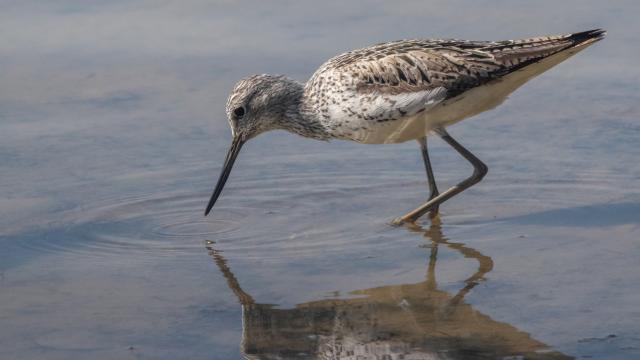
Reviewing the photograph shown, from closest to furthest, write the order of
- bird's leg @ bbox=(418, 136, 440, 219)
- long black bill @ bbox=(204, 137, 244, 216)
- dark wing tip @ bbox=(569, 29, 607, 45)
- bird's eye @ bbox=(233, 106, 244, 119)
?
dark wing tip @ bbox=(569, 29, 607, 45)
long black bill @ bbox=(204, 137, 244, 216)
bird's leg @ bbox=(418, 136, 440, 219)
bird's eye @ bbox=(233, 106, 244, 119)

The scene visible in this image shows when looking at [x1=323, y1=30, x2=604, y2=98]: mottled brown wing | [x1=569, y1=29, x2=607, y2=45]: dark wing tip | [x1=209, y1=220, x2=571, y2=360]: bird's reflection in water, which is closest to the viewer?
[x1=209, y1=220, x2=571, y2=360]: bird's reflection in water

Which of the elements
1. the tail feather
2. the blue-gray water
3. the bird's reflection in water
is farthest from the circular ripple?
the tail feather

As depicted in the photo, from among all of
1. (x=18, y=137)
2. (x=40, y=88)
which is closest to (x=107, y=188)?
(x=18, y=137)

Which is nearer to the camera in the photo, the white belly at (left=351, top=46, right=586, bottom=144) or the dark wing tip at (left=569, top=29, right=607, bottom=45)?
the dark wing tip at (left=569, top=29, right=607, bottom=45)

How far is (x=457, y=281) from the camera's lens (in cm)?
758

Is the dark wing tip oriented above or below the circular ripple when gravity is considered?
above

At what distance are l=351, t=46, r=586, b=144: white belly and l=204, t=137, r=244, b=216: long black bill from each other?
95 cm

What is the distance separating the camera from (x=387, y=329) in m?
6.77

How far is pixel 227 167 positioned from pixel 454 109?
1696 millimetres

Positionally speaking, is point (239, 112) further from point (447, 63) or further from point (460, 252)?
point (460, 252)

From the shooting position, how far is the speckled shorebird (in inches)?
344

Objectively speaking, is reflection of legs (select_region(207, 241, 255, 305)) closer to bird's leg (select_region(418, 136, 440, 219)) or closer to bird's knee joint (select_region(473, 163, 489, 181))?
bird's leg (select_region(418, 136, 440, 219))

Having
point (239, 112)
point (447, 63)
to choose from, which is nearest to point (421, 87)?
point (447, 63)

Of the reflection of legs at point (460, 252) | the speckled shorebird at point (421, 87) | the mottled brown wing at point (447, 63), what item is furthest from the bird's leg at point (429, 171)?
the mottled brown wing at point (447, 63)
